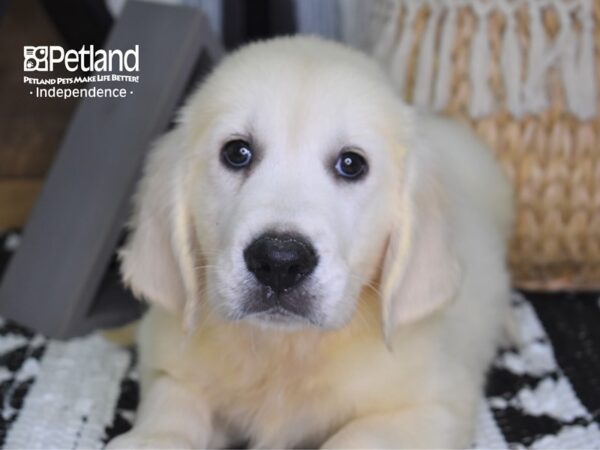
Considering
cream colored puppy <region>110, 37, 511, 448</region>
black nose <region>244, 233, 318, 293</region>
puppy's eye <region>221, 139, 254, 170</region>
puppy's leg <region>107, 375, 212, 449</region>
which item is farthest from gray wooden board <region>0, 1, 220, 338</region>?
black nose <region>244, 233, 318, 293</region>

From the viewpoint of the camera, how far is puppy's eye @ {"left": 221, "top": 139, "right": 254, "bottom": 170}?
1.88 meters

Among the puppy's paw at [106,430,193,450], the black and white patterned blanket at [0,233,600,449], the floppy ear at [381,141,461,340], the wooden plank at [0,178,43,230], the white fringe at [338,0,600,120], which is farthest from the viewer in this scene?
the wooden plank at [0,178,43,230]

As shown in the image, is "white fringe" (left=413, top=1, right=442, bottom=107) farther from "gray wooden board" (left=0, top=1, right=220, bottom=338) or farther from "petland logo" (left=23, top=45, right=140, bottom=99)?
"petland logo" (left=23, top=45, right=140, bottom=99)

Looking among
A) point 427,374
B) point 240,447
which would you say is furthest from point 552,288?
point 240,447

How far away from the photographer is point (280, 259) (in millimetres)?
1682

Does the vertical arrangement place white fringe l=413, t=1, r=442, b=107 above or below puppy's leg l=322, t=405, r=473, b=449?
above

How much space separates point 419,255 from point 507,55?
1.03 m

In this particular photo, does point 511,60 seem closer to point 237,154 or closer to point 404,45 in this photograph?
point 404,45

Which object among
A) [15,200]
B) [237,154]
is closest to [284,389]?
[237,154]

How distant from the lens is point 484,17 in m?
2.79

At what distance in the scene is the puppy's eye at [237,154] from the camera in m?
1.88

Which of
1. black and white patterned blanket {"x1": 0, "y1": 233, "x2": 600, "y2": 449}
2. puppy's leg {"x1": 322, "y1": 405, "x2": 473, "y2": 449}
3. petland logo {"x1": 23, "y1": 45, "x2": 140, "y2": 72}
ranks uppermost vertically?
petland logo {"x1": 23, "y1": 45, "x2": 140, "y2": 72}

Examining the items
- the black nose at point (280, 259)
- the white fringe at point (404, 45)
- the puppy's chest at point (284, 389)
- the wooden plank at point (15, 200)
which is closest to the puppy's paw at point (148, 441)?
the puppy's chest at point (284, 389)

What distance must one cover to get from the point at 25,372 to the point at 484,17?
1502mm
